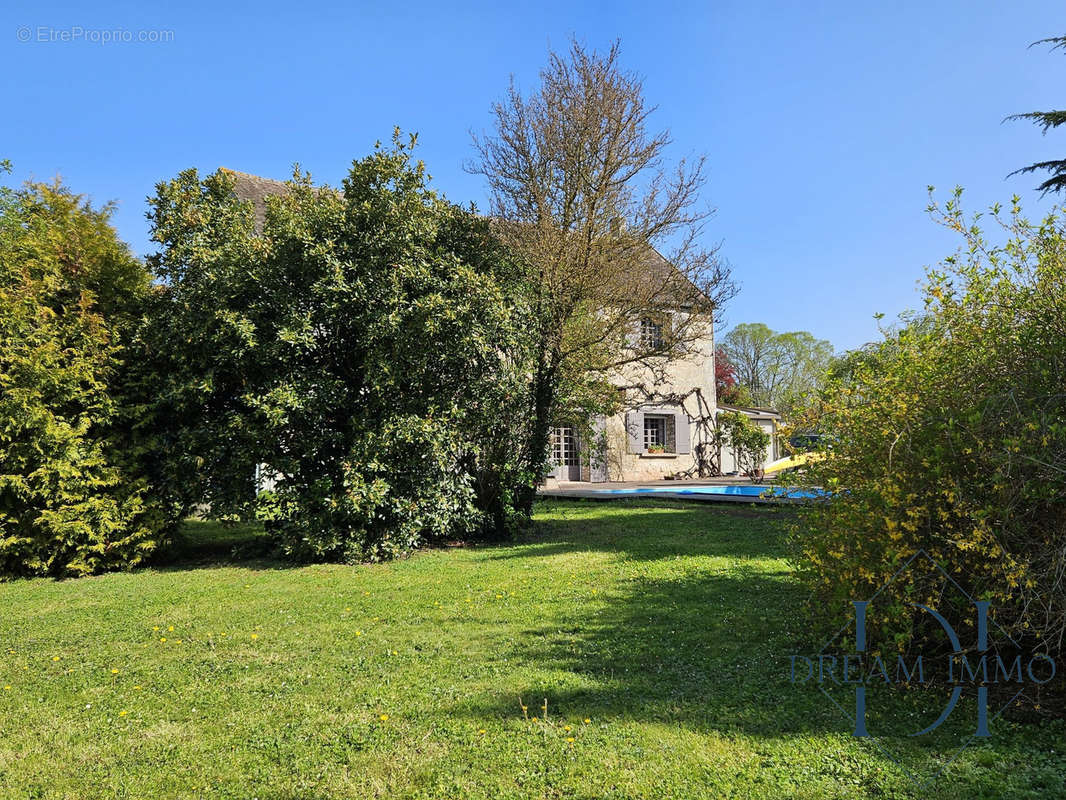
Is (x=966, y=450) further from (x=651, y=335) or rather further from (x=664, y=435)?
(x=664, y=435)

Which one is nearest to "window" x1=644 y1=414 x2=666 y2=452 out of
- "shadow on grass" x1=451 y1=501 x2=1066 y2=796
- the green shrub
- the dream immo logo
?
the green shrub

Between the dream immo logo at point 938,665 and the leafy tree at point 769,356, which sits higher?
the leafy tree at point 769,356

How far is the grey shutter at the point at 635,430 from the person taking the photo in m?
22.8

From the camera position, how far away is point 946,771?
9.01 ft

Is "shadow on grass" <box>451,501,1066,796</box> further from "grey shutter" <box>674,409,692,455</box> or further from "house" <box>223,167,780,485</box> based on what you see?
"grey shutter" <box>674,409,692,455</box>

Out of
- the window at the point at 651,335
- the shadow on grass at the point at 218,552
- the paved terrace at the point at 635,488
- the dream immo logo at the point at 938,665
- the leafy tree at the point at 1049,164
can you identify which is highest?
the leafy tree at the point at 1049,164

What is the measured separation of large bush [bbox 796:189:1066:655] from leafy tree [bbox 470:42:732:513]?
→ 7.10m

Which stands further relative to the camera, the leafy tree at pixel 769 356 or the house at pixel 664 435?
the leafy tree at pixel 769 356

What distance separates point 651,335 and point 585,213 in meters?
3.24

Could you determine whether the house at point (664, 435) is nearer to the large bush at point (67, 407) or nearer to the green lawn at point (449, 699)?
the large bush at point (67, 407)

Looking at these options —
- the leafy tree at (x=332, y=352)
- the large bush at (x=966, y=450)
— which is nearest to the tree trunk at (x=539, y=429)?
the leafy tree at (x=332, y=352)

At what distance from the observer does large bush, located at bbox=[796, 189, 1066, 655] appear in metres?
3.40

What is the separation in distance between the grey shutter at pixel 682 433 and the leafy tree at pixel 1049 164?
44.5 feet

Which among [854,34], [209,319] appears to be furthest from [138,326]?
[854,34]
